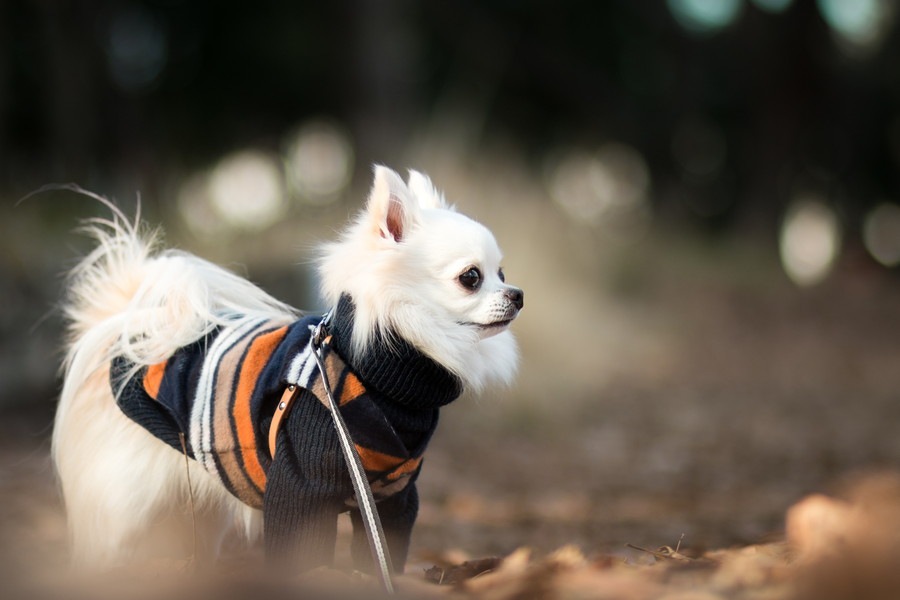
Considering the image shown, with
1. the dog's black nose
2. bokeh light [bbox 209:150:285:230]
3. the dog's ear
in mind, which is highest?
bokeh light [bbox 209:150:285:230]

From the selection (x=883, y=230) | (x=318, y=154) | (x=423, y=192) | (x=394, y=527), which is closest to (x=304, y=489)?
(x=394, y=527)

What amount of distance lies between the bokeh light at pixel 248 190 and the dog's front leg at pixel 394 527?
5.71 metres

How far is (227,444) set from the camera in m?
2.49

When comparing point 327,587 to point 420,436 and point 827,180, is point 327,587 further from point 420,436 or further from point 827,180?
point 827,180

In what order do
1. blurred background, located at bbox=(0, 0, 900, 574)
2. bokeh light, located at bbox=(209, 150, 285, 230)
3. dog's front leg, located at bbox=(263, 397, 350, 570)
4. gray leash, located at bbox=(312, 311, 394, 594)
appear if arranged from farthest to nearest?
bokeh light, located at bbox=(209, 150, 285, 230) → blurred background, located at bbox=(0, 0, 900, 574) → dog's front leg, located at bbox=(263, 397, 350, 570) → gray leash, located at bbox=(312, 311, 394, 594)

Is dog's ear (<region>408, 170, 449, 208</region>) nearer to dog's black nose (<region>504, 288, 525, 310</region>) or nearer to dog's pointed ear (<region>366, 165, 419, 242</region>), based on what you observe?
dog's pointed ear (<region>366, 165, 419, 242</region>)

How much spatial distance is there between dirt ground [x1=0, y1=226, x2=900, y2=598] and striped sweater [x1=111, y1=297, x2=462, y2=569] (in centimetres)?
44

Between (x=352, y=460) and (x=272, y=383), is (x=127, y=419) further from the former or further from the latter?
(x=352, y=460)

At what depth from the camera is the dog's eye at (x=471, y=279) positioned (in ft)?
8.13

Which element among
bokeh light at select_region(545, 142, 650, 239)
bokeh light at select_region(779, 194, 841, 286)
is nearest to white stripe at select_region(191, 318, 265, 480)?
bokeh light at select_region(545, 142, 650, 239)

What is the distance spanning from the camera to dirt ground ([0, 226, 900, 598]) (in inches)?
156

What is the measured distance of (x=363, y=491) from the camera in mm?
2213

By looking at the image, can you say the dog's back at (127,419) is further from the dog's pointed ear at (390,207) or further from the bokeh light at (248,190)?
the bokeh light at (248,190)

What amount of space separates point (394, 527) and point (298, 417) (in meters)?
0.50
